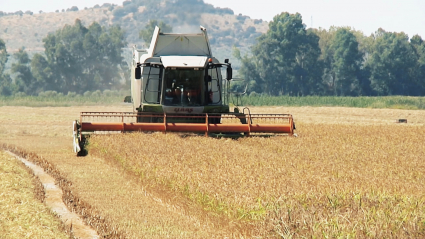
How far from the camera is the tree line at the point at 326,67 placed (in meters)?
83.8

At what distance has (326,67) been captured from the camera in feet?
284

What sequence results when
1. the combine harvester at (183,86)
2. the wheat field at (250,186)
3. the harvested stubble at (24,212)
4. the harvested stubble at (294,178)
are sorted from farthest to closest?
the combine harvester at (183,86)
the harvested stubble at (24,212)
the wheat field at (250,186)
the harvested stubble at (294,178)

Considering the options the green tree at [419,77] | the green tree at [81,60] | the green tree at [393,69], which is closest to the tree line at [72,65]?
the green tree at [81,60]

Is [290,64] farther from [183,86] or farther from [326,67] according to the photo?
[183,86]

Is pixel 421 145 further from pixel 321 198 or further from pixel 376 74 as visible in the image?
pixel 376 74

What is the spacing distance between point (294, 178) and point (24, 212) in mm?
3622

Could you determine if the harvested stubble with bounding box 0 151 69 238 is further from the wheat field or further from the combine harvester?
the combine harvester

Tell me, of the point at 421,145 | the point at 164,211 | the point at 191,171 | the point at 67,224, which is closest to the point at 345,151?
the point at 421,145

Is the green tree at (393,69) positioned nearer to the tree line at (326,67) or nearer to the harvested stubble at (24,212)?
the tree line at (326,67)

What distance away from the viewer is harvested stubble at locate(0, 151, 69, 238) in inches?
280

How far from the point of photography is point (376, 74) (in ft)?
276

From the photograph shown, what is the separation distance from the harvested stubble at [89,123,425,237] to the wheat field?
2 centimetres

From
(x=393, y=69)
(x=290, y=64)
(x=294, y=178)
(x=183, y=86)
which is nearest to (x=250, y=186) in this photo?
(x=294, y=178)

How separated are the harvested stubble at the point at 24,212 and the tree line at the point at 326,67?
2886 inches
